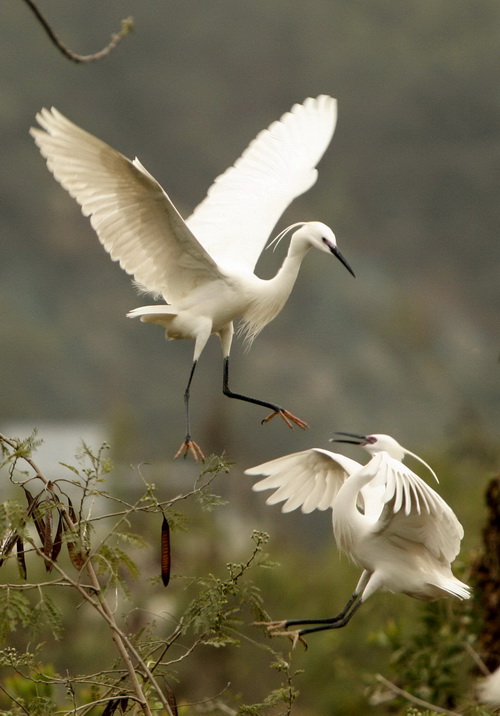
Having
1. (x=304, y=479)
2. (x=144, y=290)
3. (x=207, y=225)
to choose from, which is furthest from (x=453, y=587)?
(x=207, y=225)

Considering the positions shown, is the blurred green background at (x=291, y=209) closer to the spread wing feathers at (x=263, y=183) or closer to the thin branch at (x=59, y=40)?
the spread wing feathers at (x=263, y=183)

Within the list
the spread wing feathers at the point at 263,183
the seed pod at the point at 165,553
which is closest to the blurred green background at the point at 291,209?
the spread wing feathers at the point at 263,183

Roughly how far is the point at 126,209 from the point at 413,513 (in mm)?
1429

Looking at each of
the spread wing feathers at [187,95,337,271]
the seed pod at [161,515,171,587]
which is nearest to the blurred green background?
the spread wing feathers at [187,95,337,271]

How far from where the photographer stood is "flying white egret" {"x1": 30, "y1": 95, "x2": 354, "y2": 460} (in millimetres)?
3875

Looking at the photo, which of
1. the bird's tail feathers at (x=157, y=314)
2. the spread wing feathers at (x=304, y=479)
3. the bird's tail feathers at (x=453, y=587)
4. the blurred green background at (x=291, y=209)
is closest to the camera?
the bird's tail feathers at (x=453, y=587)

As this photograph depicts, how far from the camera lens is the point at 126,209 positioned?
404 cm

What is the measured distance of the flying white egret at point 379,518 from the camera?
3434 mm

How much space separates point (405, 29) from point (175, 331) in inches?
1999

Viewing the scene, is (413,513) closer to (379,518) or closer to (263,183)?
(379,518)

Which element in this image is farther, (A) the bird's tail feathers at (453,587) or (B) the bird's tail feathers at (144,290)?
(B) the bird's tail feathers at (144,290)

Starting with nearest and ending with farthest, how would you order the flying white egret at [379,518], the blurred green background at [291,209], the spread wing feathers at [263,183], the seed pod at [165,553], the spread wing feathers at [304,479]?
the seed pod at [165,553] < the flying white egret at [379,518] < the spread wing feathers at [304,479] < the spread wing feathers at [263,183] < the blurred green background at [291,209]

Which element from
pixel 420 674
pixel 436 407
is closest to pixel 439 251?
pixel 436 407

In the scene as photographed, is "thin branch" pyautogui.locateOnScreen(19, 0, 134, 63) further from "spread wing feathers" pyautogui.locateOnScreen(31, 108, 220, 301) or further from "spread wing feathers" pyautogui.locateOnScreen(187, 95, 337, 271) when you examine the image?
"spread wing feathers" pyautogui.locateOnScreen(187, 95, 337, 271)
